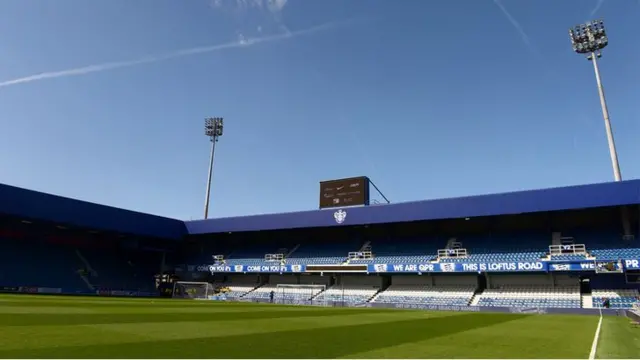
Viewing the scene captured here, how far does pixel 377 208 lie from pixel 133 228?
1063 inches

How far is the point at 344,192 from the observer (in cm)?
4325

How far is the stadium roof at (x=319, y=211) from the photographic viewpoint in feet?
101

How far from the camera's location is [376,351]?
7.33m

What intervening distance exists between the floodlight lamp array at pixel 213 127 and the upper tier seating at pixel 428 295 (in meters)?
34.0

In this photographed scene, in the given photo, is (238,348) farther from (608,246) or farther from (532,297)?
(608,246)

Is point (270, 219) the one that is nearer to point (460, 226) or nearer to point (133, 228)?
point (133, 228)

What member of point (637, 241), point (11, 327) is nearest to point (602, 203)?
point (637, 241)

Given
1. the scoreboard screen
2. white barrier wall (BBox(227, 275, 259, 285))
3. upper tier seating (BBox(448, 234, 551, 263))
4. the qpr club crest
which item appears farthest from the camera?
white barrier wall (BBox(227, 275, 259, 285))

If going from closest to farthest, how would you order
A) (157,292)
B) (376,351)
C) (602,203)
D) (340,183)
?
(376,351) < (602,203) < (340,183) < (157,292)

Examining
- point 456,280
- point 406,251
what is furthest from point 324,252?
point 456,280

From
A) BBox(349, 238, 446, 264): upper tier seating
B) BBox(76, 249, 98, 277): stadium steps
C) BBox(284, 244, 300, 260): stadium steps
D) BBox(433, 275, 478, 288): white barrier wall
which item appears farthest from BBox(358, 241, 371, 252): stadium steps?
BBox(76, 249, 98, 277): stadium steps

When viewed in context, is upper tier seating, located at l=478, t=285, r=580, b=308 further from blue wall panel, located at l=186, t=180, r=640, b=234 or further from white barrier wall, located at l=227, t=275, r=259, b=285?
white barrier wall, located at l=227, t=275, r=259, b=285

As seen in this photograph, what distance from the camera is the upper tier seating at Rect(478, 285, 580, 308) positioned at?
97.0ft

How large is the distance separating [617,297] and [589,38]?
22.4m
